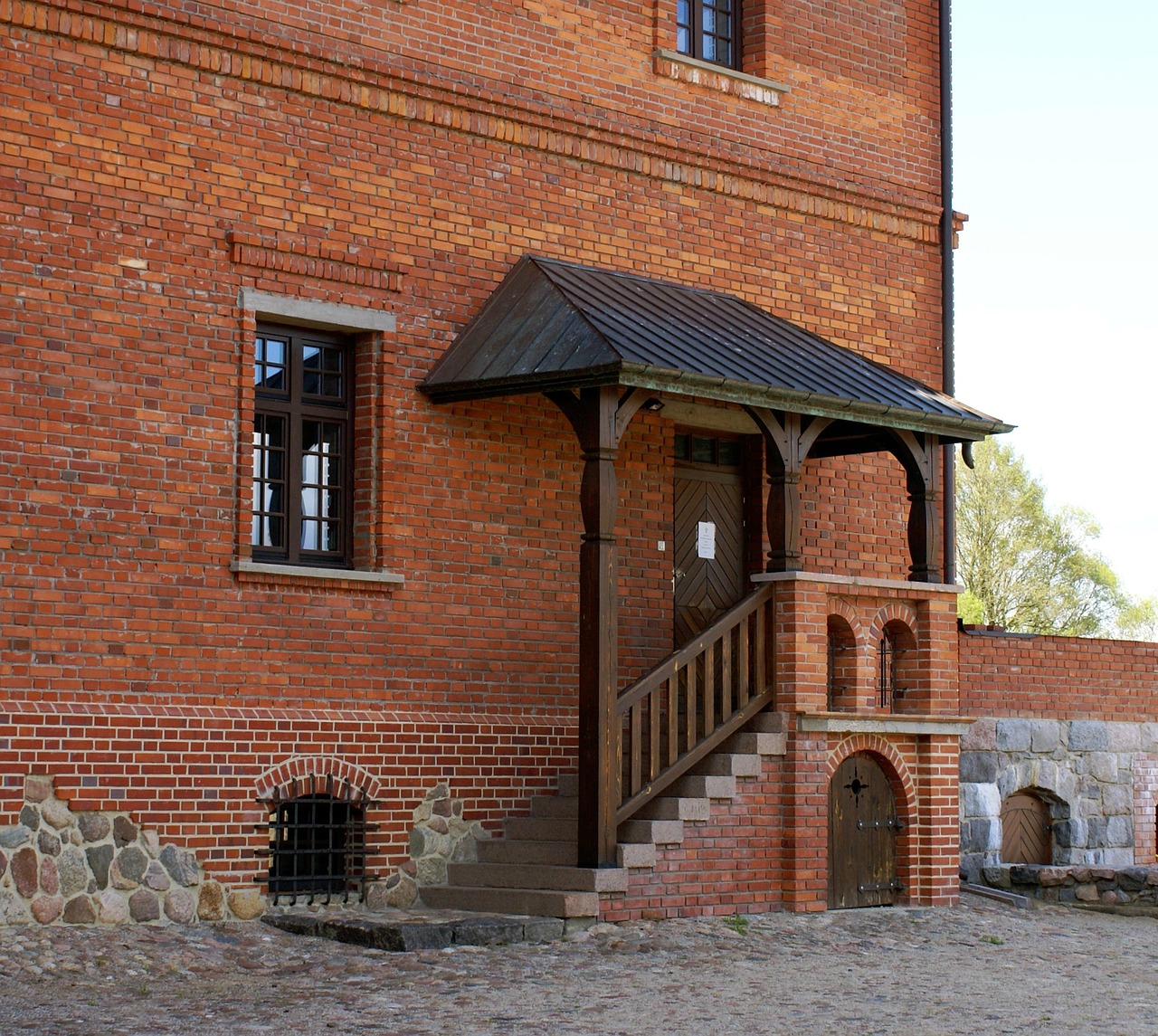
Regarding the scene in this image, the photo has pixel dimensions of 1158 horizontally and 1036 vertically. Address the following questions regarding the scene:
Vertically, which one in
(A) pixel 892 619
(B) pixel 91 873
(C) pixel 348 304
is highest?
(C) pixel 348 304

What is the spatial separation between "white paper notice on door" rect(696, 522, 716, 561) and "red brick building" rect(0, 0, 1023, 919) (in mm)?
25

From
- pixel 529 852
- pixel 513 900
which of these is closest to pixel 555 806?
pixel 529 852

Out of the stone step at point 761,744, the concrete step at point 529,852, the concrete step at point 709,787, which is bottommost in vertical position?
the concrete step at point 529,852

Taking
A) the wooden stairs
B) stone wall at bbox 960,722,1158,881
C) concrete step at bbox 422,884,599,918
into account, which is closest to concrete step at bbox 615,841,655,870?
the wooden stairs

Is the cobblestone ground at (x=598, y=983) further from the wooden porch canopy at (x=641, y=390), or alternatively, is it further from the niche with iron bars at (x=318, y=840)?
the wooden porch canopy at (x=641, y=390)

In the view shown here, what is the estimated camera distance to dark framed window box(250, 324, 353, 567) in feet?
42.6

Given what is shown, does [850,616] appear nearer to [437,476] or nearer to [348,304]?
[437,476]

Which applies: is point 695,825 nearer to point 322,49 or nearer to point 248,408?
point 248,408

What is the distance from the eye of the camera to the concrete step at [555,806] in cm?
1359

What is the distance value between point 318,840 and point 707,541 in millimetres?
4405

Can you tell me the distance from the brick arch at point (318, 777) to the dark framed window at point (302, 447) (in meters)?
1.39

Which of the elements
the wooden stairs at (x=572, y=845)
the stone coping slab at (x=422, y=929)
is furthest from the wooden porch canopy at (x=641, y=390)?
the stone coping slab at (x=422, y=929)

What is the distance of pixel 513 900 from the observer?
1223 cm

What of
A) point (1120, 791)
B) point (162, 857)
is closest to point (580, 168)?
point (162, 857)
